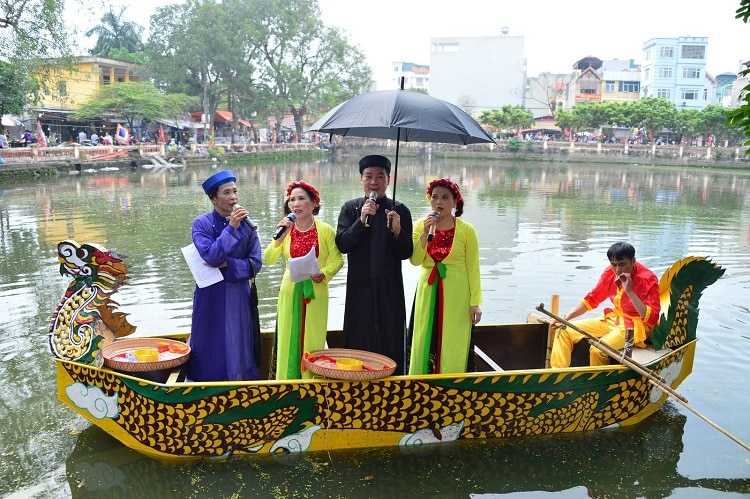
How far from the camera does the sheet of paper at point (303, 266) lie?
3.67m

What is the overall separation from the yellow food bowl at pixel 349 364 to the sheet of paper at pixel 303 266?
1.71 feet

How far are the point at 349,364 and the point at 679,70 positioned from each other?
54847 mm

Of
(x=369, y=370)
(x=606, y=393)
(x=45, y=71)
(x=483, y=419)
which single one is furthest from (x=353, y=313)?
(x=45, y=71)

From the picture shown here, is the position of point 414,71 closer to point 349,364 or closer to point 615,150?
point 615,150

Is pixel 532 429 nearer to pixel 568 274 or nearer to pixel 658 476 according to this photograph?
pixel 658 476

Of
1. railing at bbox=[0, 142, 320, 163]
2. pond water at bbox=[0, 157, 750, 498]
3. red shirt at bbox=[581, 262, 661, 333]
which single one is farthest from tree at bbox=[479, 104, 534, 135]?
red shirt at bbox=[581, 262, 661, 333]

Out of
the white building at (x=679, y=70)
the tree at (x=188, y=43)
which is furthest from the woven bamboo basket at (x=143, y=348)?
the white building at (x=679, y=70)

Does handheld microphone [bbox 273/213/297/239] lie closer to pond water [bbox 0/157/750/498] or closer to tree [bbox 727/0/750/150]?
pond water [bbox 0/157/750/498]

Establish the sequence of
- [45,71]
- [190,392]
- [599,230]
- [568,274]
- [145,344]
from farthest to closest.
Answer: [45,71] → [599,230] → [568,274] → [145,344] → [190,392]

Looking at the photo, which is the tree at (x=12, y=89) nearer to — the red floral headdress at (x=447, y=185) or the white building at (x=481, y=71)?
the red floral headdress at (x=447, y=185)

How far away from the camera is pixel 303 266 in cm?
369

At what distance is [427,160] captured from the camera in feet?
142

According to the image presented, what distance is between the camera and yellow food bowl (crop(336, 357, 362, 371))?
11.8 ft

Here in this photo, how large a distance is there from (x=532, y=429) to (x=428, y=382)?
2.72ft
